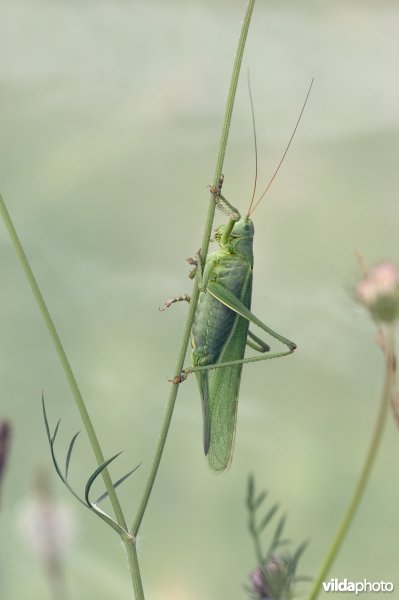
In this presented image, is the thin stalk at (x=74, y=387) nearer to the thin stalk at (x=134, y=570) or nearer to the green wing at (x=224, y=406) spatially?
the thin stalk at (x=134, y=570)

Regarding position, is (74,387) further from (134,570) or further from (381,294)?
(381,294)

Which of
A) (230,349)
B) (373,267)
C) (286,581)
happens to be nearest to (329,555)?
(286,581)

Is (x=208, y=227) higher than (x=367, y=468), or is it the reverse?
(x=208, y=227)

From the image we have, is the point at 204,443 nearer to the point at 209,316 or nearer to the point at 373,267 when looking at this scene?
the point at 209,316

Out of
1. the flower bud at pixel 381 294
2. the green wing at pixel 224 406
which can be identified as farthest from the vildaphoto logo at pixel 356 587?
the flower bud at pixel 381 294

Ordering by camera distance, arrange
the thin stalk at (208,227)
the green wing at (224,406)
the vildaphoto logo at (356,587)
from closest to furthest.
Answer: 1. the thin stalk at (208,227)
2. the vildaphoto logo at (356,587)
3. the green wing at (224,406)

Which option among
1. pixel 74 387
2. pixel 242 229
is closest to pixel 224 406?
pixel 242 229
